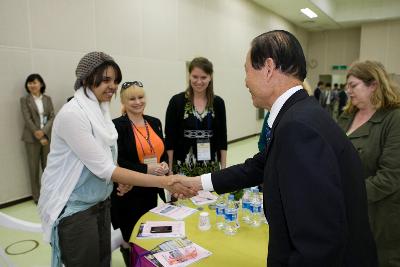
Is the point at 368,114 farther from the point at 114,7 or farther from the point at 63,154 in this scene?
the point at 114,7

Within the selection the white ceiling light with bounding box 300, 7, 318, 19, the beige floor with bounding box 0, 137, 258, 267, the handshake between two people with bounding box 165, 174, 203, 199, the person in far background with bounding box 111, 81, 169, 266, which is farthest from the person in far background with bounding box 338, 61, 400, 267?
the white ceiling light with bounding box 300, 7, 318, 19

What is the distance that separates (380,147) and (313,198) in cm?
131

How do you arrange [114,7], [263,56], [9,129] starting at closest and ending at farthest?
[263,56] → [9,129] → [114,7]

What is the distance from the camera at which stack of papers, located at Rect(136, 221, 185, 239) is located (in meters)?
1.65

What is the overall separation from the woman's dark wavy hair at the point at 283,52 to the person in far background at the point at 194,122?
64.2 inches

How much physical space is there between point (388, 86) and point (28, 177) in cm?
417

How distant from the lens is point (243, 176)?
64.7 inches

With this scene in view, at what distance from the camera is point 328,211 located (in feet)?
2.71

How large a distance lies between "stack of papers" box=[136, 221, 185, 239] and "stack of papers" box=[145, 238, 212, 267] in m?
0.09

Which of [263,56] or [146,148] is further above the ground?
[263,56]

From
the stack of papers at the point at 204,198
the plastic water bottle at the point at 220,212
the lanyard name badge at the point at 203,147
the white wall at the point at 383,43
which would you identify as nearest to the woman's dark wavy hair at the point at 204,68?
the lanyard name badge at the point at 203,147

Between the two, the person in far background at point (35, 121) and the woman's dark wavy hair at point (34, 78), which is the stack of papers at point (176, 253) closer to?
the person in far background at point (35, 121)

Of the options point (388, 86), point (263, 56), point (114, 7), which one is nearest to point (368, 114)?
point (388, 86)

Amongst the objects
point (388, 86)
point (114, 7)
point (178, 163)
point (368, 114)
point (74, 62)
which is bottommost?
point (178, 163)
